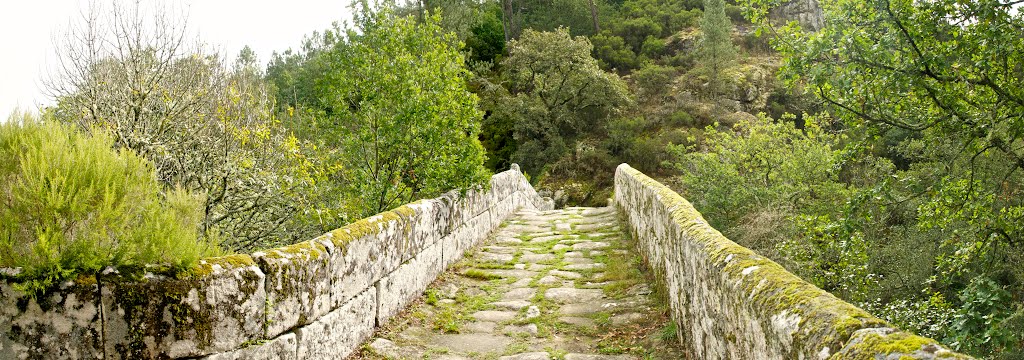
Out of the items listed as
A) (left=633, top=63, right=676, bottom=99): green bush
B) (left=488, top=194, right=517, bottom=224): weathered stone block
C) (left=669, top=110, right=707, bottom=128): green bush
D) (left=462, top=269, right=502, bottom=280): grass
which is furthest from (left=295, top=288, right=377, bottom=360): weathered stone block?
(left=633, top=63, right=676, bottom=99): green bush

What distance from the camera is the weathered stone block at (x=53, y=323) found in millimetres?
2805

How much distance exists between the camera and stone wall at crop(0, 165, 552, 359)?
2.91 meters

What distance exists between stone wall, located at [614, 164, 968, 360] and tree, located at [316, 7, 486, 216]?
4.11 metres

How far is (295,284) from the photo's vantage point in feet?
14.1

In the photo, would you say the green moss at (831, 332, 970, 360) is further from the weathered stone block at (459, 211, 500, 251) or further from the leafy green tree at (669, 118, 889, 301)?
the leafy green tree at (669, 118, 889, 301)

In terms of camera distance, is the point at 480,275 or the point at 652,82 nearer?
the point at 480,275

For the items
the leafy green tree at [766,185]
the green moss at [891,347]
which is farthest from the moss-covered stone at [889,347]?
the leafy green tree at [766,185]

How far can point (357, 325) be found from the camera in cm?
547

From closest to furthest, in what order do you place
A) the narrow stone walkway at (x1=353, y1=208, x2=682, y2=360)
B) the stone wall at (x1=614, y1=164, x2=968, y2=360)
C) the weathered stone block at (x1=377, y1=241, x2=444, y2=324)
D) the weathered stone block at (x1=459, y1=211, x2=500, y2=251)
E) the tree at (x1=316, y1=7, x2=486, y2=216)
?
the stone wall at (x1=614, y1=164, x2=968, y2=360), the narrow stone walkway at (x1=353, y1=208, x2=682, y2=360), the weathered stone block at (x1=377, y1=241, x2=444, y2=324), the tree at (x1=316, y1=7, x2=486, y2=216), the weathered stone block at (x1=459, y1=211, x2=500, y2=251)

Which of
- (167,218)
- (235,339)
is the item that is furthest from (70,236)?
(235,339)

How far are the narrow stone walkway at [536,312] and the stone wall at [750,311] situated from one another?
1.63 feet

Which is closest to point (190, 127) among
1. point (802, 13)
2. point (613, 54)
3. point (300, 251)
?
point (300, 251)

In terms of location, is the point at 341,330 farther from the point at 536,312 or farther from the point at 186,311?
the point at 536,312

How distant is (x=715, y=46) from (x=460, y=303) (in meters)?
33.3
